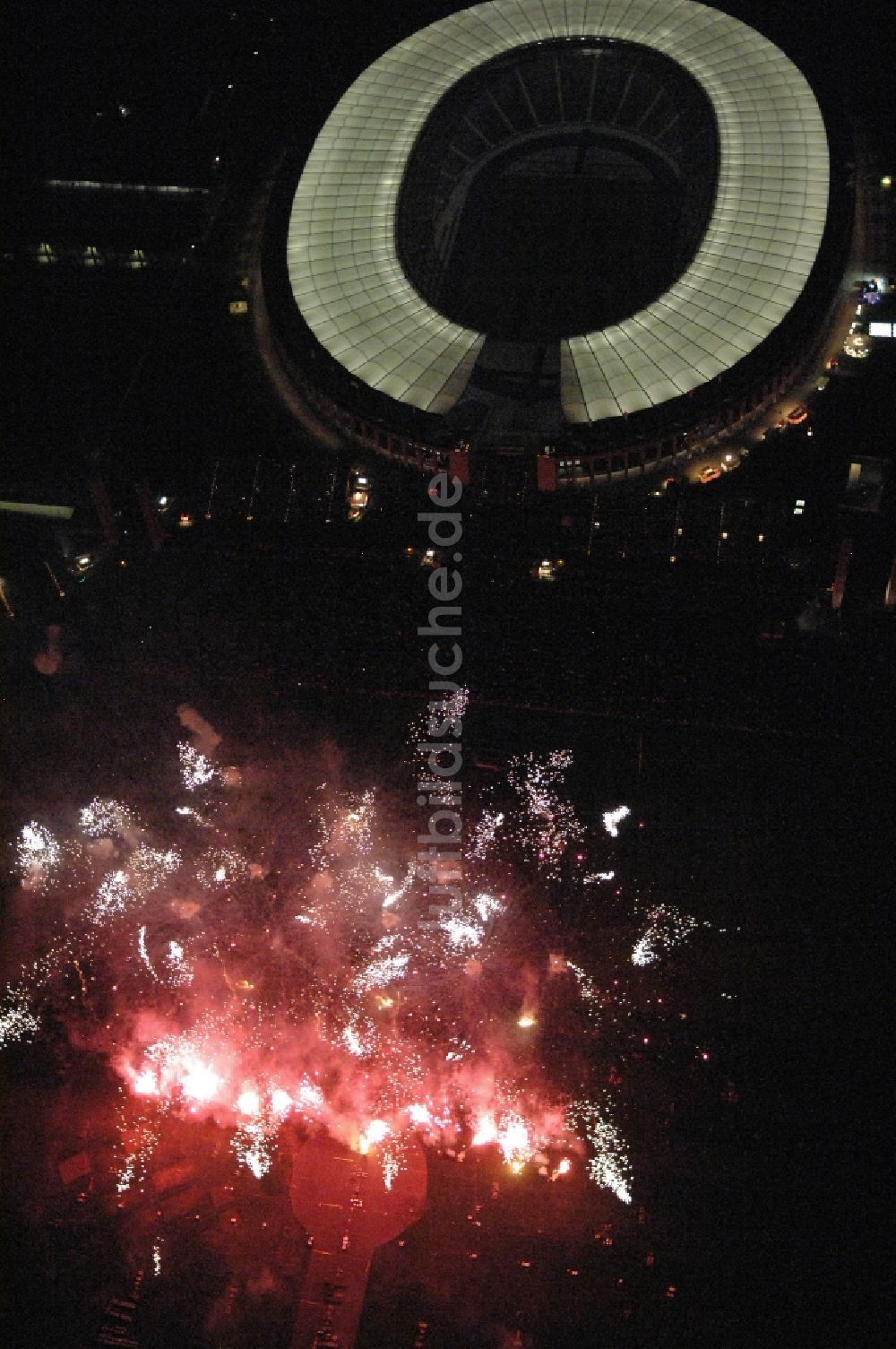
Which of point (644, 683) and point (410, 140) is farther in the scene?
point (410, 140)

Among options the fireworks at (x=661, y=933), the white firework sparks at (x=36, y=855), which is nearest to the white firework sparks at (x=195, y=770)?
the white firework sparks at (x=36, y=855)

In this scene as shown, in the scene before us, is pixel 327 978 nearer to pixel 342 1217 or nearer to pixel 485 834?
pixel 342 1217

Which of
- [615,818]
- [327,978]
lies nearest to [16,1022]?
[327,978]

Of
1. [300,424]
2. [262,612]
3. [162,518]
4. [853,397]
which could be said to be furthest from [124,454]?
[853,397]

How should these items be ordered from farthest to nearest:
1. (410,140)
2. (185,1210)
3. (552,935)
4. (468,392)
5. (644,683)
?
(410,140) < (468,392) < (644,683) < (552,935) < (185,1210)

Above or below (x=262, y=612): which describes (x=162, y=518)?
above

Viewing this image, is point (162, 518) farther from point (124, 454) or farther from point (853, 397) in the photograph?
point (853, 397)
